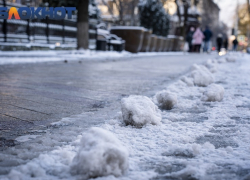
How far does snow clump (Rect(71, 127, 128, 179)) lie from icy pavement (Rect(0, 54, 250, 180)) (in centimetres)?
2

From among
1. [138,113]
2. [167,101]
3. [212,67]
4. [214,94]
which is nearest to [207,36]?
[212,67]

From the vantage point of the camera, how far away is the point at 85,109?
3.30 m

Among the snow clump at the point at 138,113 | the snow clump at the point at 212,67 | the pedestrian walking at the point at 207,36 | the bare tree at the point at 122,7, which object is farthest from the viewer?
the bare tree at the point at 122,7

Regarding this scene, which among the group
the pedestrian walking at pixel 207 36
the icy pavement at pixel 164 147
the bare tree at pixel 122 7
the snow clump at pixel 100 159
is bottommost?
the pedestrian walking at pixel 207 36

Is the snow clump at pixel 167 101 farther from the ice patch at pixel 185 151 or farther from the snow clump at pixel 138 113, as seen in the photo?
the ice patch at pixel 185 151

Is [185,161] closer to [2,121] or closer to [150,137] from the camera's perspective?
[150,137]

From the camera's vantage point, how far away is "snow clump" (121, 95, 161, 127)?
2.53 metres

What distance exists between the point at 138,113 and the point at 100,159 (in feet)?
3.27

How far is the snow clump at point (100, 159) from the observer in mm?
1555

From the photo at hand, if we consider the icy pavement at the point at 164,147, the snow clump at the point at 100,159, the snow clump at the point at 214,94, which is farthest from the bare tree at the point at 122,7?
the snow clump at the point at 100,159

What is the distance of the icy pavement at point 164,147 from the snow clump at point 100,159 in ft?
0.07

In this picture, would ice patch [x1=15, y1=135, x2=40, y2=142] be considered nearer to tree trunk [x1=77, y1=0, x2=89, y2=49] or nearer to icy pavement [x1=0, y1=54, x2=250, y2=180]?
icy pavement [x1=0, y1=54, x2=250, y2=180]

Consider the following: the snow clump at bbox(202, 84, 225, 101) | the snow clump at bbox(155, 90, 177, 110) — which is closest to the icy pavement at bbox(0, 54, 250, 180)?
the snow clump at bbox(155, 90, 177, 110)

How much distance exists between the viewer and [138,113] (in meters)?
2.53
